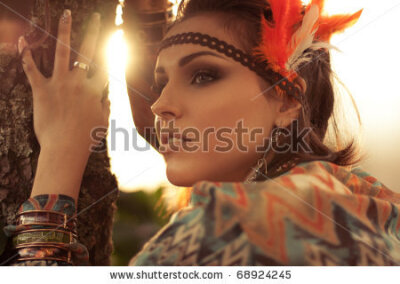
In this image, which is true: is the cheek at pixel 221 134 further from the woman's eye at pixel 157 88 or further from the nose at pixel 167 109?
the woman's eye at pixel 157 88

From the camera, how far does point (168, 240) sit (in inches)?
50.2

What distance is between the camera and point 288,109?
1738mm

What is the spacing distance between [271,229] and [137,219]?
171cm

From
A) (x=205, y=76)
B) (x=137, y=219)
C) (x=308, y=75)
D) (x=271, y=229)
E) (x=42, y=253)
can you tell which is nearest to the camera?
(x=271, y=229)

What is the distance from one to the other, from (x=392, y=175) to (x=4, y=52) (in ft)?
5.85

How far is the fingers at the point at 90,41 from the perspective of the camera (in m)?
1.94

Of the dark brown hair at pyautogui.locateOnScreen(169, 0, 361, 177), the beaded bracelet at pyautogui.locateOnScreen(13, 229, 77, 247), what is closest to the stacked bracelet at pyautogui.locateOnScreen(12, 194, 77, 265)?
the beaded bracelet at pyautogui.locateOnScreen(13, 229, 77, 247)

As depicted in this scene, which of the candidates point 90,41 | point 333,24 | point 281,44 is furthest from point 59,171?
point 333,24

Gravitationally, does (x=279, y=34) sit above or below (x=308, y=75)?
above

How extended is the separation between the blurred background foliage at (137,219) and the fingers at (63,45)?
0.67 meters

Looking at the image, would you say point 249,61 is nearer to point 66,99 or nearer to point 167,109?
point 167,109

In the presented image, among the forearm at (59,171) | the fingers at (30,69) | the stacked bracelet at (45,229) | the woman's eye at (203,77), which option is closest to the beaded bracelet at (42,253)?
the stacked bracelet at (45,229)
